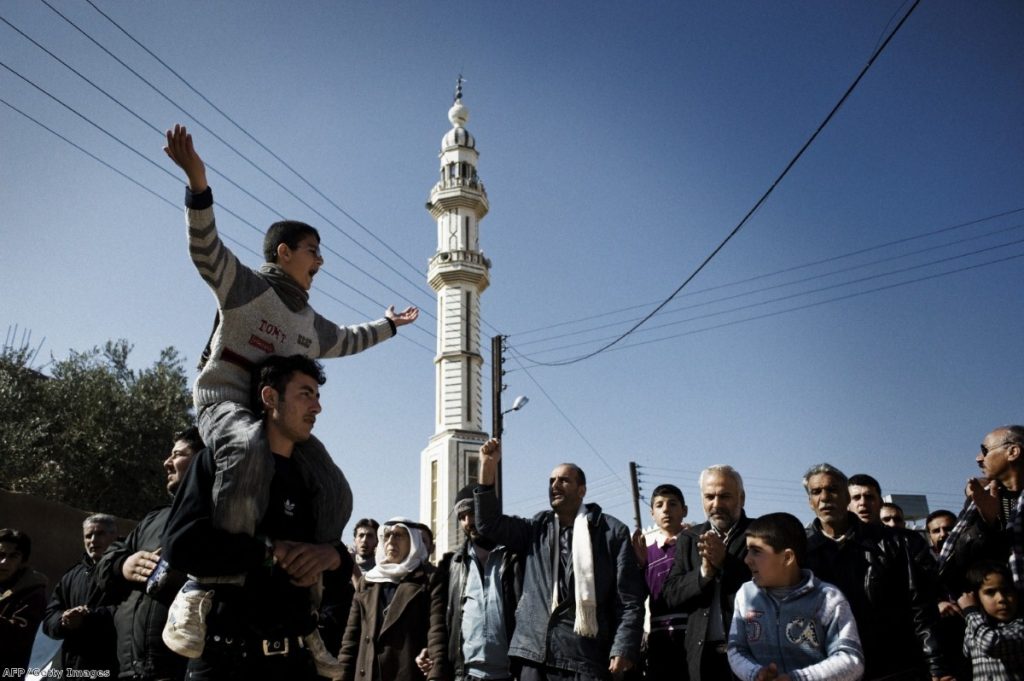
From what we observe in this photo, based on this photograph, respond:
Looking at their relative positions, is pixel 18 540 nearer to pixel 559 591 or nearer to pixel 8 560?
pixel 8 560

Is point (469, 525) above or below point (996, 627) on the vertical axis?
above

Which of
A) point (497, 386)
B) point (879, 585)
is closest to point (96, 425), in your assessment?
point (497, 386)

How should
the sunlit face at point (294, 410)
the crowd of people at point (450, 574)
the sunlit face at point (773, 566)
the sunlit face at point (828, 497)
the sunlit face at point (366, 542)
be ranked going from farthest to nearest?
the sunlit face at point (366, 542) < the sunlit face at point (828, 497) < the sunlit face at point (773, 566) < the sunlit face at point (294, 410) < the crowd of people at point (450, 574)

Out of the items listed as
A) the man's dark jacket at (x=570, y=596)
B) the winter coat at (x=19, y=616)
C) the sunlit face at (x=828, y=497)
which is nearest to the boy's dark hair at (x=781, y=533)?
the sunlit face at (x=828, y=497)

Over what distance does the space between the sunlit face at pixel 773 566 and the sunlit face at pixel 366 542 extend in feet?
13.7

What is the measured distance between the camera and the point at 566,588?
5.25m

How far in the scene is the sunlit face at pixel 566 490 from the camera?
5.58m

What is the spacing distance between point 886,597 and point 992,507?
0.83 metres

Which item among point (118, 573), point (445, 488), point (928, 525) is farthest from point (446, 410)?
point (118, 573)

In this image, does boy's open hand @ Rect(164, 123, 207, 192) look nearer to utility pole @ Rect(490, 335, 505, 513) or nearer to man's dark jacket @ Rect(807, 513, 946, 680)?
man's dark jacket @ Rect(807, 513, 946, 680)

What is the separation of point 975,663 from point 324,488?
430 centimetres

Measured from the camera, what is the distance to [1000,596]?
16.1ft

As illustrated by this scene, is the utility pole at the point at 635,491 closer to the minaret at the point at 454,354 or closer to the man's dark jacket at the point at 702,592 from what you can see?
the minaret at the point at 454,354

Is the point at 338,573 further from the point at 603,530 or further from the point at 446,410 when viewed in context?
the point at 446,410
